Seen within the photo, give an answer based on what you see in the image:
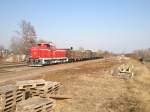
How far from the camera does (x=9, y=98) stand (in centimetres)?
1020

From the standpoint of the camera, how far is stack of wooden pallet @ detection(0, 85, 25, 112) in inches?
386

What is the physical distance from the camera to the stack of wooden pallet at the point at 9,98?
32.2 feet

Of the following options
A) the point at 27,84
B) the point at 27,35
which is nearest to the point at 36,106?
the point at 27,84

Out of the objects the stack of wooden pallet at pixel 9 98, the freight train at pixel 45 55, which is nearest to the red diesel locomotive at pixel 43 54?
the freight train at pixel 45 55

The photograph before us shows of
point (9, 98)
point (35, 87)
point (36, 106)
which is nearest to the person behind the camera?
point (36, 106)

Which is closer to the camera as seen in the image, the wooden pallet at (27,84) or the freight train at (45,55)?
the wooden pallet at (27,84)

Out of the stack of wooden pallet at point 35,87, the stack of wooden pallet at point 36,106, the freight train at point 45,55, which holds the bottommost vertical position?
the stack of wooden pallet at point 36,106

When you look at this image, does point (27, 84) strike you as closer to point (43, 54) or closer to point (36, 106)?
point (36, 106)

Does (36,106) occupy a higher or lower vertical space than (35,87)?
lower

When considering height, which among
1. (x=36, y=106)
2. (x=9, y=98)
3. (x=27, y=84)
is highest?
(x=27, y=84)

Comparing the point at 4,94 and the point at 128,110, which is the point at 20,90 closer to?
the point at 4,94

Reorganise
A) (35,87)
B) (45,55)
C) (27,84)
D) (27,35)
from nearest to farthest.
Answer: (27,84)
(35,87)
(45,55)
(27,35)

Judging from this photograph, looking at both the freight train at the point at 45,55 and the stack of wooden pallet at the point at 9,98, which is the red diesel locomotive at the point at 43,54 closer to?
the freight train at the point at 45,55

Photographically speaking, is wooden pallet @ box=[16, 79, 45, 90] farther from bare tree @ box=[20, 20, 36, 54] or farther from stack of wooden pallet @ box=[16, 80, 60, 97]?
bare tree @ box=[20, 20, 36, 54]
